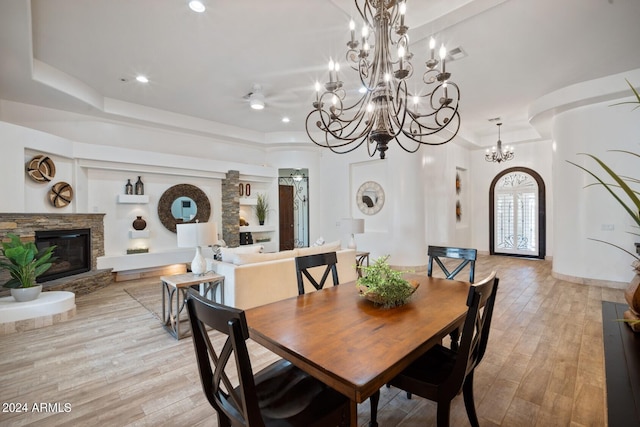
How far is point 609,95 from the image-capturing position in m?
4.61

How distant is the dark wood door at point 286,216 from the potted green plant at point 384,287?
22.3ft

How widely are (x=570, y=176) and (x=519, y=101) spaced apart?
1667 millimetres

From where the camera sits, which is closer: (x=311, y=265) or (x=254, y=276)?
(x=311, y=265)

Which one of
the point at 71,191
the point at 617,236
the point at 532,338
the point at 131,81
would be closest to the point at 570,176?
the point at 617,236

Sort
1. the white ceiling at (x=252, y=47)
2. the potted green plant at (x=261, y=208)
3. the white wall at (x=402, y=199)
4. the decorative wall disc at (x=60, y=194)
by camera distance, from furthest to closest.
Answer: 1. the potted green plant at (x=261, y=208)
2. the white wall at (x=402, y=199)
3. the decorative wall disc at (x=60, y=194)
4. the white ceiling at (x=252, y=47)


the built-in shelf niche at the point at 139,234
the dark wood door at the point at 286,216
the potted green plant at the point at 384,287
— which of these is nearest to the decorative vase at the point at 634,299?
the potted green plant at the point at 384,287

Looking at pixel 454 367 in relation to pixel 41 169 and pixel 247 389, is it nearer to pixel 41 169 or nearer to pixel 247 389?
pixel 247 389

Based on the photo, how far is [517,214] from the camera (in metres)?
7.97

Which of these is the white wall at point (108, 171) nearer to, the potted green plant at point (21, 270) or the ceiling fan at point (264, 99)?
the potted green plant at point (21, 270)

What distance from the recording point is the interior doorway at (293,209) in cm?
881

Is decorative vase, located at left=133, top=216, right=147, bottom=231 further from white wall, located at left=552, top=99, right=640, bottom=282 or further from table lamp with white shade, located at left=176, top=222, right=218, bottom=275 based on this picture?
white wall, located at left=552, top=99, right=640, bottom=282

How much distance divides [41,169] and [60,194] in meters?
0.49

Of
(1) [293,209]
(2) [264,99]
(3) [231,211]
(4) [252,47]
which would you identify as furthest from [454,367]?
(1) [293,209]

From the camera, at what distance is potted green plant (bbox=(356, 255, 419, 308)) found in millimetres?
1864
